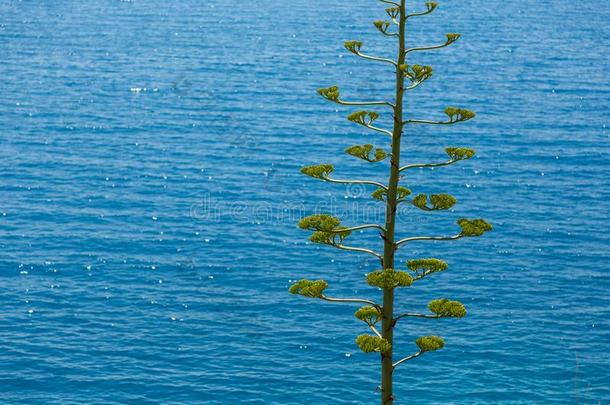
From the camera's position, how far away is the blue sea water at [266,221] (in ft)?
216

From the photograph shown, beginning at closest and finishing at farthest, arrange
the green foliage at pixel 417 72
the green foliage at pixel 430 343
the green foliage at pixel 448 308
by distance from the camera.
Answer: the green foliage at pixel 417 72, the green foliage at pixel 448 308, the green foliage at pixel 430 343

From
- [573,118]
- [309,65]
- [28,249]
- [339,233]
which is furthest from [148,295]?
[309,65]

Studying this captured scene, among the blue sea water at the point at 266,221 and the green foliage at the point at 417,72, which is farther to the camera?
the blue sea water at the point at 266,221

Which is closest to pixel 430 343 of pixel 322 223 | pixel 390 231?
pixel 390 231

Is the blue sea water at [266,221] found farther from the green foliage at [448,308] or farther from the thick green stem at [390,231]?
the green foliage at [448,308]

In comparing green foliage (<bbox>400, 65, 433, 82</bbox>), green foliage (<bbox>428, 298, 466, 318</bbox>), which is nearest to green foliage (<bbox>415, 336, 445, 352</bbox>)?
green foliage (<bbox>428, 298, 466, 318</bbox>)

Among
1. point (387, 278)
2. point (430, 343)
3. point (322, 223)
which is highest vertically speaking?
point (322, 223)

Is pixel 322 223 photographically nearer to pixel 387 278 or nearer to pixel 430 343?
pixel 387 278

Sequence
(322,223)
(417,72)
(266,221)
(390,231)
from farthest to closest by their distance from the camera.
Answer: (266,221) → (390,231) → (322,223) → (417,72)

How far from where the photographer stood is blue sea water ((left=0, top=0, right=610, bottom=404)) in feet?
216

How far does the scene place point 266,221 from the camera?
87.6m

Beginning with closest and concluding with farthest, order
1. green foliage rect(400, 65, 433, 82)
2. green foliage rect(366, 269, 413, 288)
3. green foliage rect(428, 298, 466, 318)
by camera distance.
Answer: green foliage rect(366, 269, 413, 288)
green foliage rect(400, 65, 433, 82)
green foliage rect(428, 298, 466, 318)

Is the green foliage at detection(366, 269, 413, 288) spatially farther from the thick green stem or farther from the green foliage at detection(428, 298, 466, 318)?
the green foliage at detection(428, 298, 466, 318)

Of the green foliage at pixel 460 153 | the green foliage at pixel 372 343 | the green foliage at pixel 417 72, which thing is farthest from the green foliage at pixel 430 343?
the green foliage at pixel 417 72
